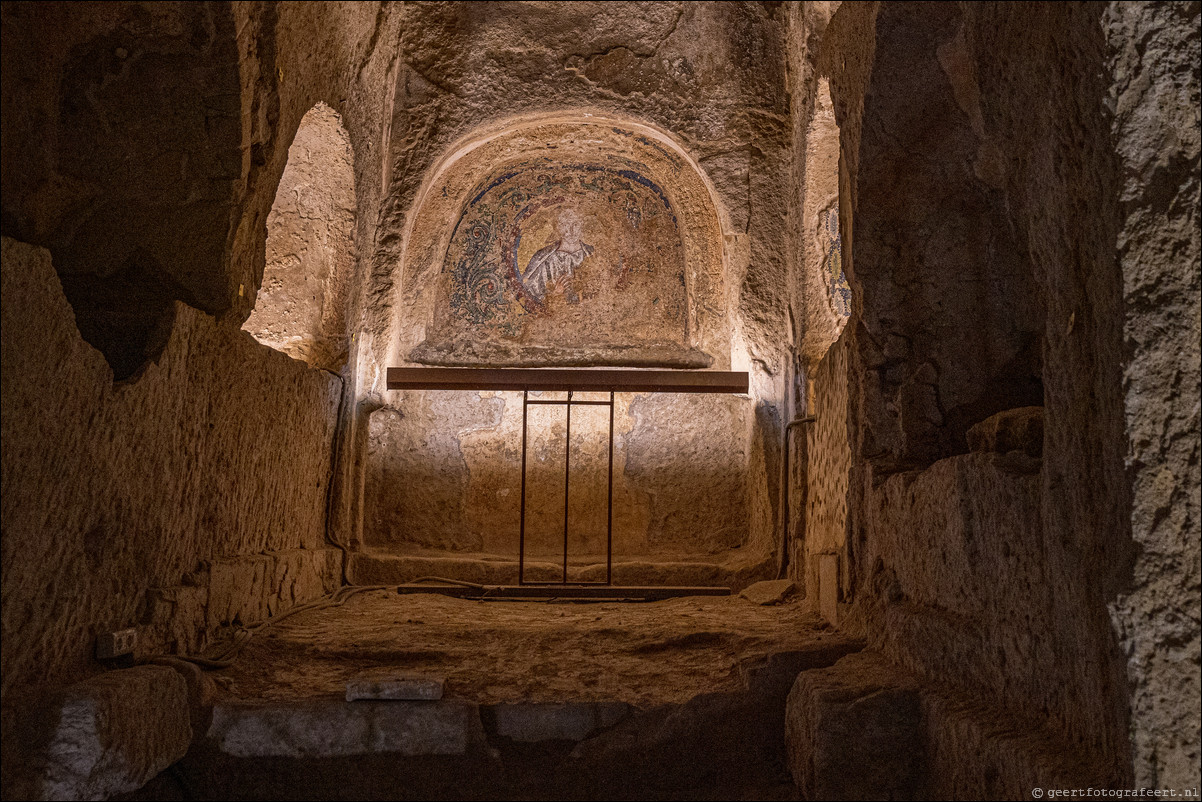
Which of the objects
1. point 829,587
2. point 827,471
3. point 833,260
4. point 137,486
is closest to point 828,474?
point 827,471

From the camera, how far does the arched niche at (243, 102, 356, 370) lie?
17.6 feet

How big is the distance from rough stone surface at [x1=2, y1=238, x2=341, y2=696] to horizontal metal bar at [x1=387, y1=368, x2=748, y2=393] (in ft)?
A: 3.28

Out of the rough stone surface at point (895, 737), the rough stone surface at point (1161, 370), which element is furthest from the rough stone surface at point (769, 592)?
the rough stone surface at point (1161, 370)

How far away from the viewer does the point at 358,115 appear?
216 inches

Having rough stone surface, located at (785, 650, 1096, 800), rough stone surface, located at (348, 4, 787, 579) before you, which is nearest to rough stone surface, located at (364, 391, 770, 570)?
rough stone surface, located at (348, 4, 787, 579)

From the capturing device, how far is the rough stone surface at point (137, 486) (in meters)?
2.52

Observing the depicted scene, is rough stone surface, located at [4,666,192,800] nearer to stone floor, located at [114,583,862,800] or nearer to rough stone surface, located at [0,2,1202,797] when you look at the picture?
rough stone surface, located at [0,2,1202,797]

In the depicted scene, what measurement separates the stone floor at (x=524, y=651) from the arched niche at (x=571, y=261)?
96.9 inches

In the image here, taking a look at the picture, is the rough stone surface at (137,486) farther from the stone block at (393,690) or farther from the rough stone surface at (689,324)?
the stone block at (393,690)

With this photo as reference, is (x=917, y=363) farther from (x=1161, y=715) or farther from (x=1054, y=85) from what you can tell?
(x=1161, y=715)

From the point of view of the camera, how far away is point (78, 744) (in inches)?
95.7

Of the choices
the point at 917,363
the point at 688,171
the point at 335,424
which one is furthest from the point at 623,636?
the point at 688,171

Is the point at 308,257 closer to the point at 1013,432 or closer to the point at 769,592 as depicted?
the point at 769,592

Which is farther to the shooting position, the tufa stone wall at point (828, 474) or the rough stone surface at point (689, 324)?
the tufa stone wall at point (828, 474)
